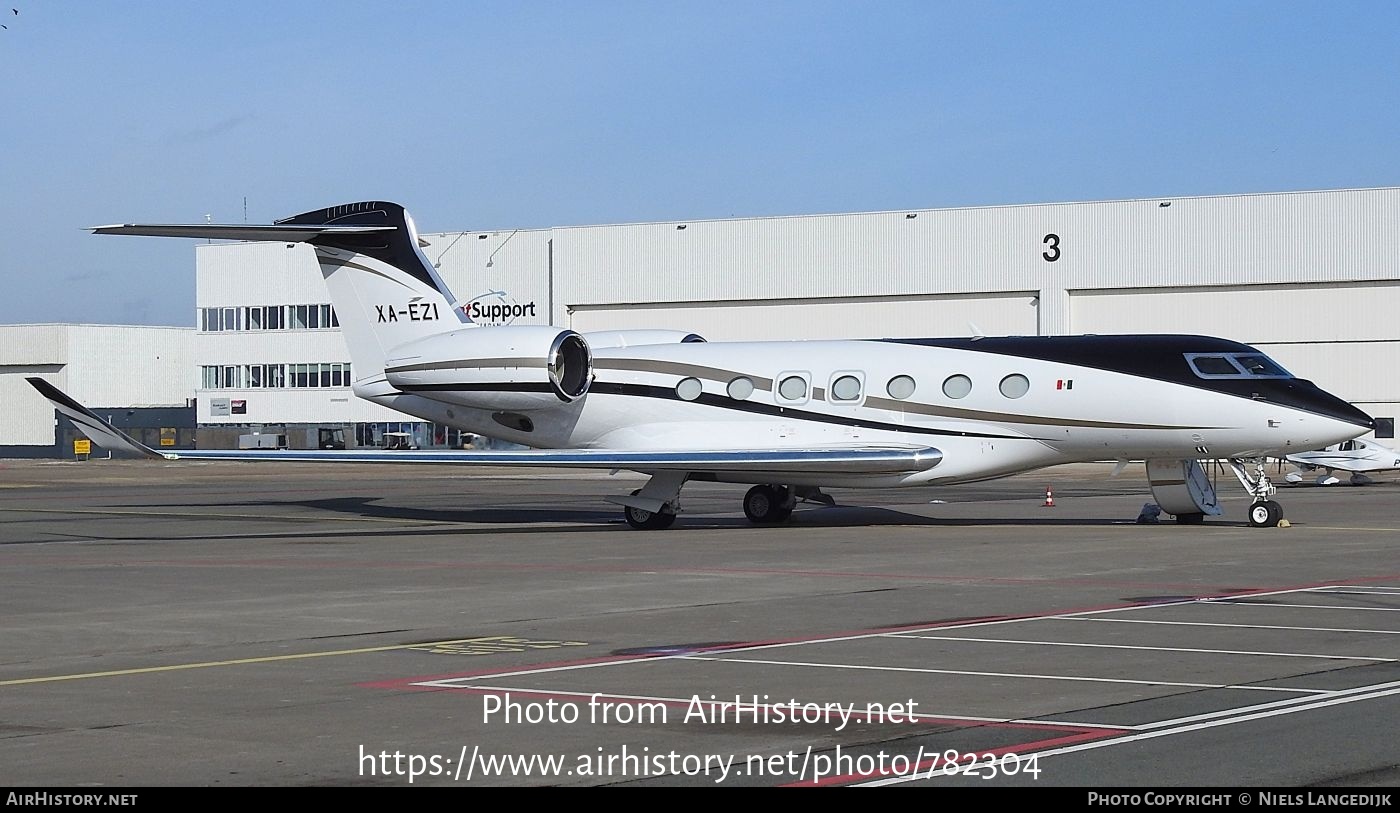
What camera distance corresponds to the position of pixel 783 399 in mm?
27000

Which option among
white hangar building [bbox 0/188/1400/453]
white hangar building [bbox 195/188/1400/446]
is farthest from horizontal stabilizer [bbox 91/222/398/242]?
white hangar building [bbox 195/188/1400/446]

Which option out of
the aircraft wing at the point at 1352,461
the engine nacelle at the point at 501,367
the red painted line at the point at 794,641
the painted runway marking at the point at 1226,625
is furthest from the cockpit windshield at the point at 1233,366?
the aircraft wing at the point at 1352,461

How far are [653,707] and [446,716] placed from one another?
118 centimetres

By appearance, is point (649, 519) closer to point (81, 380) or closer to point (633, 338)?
point (633, 338)

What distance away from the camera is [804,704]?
9219 mm

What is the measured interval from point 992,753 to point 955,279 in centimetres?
6301

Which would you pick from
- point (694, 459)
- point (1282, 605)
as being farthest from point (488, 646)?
point (694, 459)

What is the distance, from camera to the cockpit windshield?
2428 centimetres

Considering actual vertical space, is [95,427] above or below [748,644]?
above

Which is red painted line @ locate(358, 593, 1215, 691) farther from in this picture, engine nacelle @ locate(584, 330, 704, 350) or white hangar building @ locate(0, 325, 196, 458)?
white hangar building @ locate(0, 325, 196, 458)

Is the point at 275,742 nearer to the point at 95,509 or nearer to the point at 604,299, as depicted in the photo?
the point at 95,509

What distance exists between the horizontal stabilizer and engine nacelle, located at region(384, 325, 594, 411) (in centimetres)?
245

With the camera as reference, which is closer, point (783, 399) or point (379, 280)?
point (783, 399)
